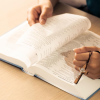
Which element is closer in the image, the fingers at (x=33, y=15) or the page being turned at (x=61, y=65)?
the page being turned at (x=61, y=65)

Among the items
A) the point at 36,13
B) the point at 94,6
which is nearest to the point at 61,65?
the point at 36,13

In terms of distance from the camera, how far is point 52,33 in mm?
777

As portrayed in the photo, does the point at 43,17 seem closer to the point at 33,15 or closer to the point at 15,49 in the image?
the point at 33,15

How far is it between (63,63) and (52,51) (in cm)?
7

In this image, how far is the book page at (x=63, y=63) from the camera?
2.26 feet

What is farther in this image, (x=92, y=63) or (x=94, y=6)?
(x=94, y=6)

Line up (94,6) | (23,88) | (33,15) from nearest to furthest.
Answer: (23,88) < (33,15) < (94,6)

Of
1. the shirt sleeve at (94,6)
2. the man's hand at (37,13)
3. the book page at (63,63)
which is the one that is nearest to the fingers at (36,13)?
the man's hand at (37,13)

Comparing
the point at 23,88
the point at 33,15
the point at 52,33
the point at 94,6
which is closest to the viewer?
the point at 23,88

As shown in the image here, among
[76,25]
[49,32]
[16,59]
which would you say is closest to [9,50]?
[16,59]

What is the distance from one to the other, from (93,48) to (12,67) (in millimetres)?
328

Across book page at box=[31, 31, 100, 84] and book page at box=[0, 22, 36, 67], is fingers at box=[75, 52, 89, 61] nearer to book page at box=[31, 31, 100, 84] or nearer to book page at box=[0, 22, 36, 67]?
book page at box=[31, 31, 100, 84]

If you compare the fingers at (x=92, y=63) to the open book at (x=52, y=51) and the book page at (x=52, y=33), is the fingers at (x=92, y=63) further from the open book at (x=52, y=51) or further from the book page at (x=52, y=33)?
the book page at (x=52, y=33)

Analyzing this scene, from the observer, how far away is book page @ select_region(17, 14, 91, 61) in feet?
2.38
